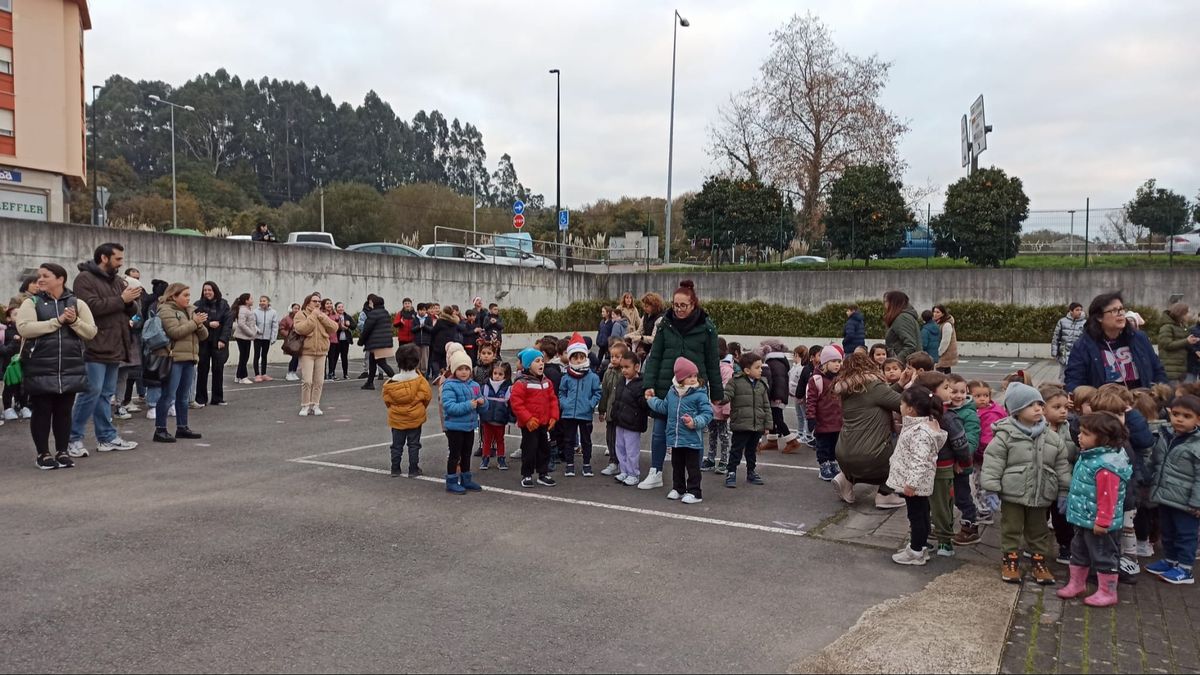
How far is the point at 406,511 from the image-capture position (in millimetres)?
6988

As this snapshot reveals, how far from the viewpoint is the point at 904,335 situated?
9133mm

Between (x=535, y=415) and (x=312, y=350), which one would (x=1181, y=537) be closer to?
(x=535, y=415)

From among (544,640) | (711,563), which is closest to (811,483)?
(711,563)

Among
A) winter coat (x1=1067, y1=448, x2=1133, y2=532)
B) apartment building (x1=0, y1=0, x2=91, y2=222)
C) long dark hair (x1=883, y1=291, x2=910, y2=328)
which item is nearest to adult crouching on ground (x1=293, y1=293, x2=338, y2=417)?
long dark hair (x1=883, y1=291, x2=910, y2=328)

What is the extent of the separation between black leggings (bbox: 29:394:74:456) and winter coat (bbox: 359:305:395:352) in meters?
7.66

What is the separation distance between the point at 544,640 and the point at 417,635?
2.19 feet

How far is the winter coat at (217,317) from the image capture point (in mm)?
12541

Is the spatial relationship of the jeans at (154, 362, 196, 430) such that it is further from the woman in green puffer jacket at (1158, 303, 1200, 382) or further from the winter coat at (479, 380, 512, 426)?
the woman in green puffer jacket at (1158, 303, 1200, 382)

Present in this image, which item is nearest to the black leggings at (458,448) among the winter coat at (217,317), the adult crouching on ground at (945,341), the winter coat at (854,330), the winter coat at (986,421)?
the winter coat at (986,421)

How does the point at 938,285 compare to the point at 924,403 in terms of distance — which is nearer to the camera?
the point at 924,403

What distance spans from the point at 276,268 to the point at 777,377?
51.8 feet

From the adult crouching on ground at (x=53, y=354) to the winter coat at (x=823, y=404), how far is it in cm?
721

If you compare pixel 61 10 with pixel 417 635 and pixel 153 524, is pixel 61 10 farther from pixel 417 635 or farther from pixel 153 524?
pixel 417 635

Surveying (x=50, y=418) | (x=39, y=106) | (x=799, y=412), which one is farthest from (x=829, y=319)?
(x=39, y=106)
